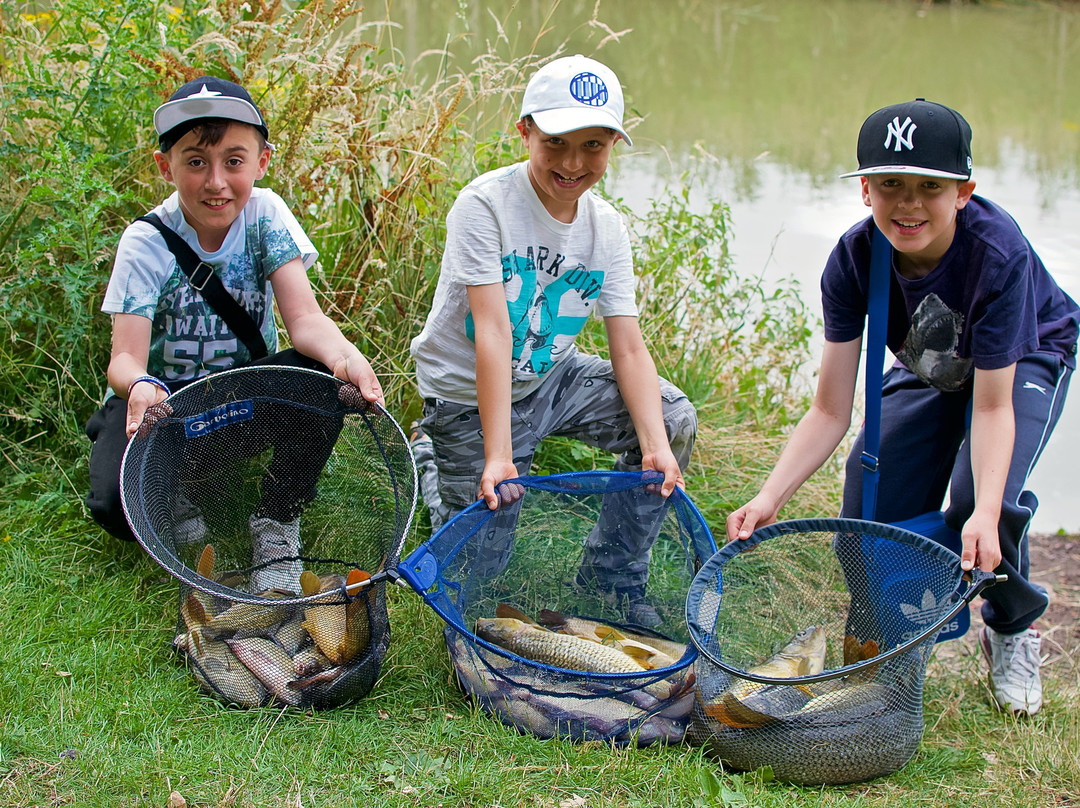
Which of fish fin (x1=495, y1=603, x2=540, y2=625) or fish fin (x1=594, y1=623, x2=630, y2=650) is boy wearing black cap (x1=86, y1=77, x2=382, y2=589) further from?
fish fin (x1=594, y1=623, x2=630, y2=650)

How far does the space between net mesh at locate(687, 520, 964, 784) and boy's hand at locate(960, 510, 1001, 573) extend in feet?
0.24

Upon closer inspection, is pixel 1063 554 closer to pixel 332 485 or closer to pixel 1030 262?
pixel 1030 262

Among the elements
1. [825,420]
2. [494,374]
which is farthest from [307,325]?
[825,420]

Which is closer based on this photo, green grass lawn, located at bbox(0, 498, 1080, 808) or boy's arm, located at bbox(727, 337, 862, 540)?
green grass lawn, located at bbox(0, 498, 1080, 808)

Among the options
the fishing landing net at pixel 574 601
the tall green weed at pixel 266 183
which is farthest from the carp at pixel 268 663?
the tall green weed at pixel 266 183

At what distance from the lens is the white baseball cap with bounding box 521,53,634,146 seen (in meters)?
2.31

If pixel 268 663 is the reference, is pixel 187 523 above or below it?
above

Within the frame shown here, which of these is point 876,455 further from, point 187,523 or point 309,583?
point 187,523

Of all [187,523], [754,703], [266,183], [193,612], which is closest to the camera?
[754,703]

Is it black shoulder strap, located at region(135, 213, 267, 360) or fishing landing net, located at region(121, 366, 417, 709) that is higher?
black shoulder strap, located at region(135, 213, 267, 360)

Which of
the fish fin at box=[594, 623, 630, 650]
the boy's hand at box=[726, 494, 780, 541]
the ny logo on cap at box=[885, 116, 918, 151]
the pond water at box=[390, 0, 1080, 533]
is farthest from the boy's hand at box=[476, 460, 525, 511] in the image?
the pond water at box=[390, 0, 1080, 533]

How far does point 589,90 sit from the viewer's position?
2344 mm

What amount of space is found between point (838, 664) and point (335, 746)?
1.30 m

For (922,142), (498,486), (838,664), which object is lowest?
(838,664)
